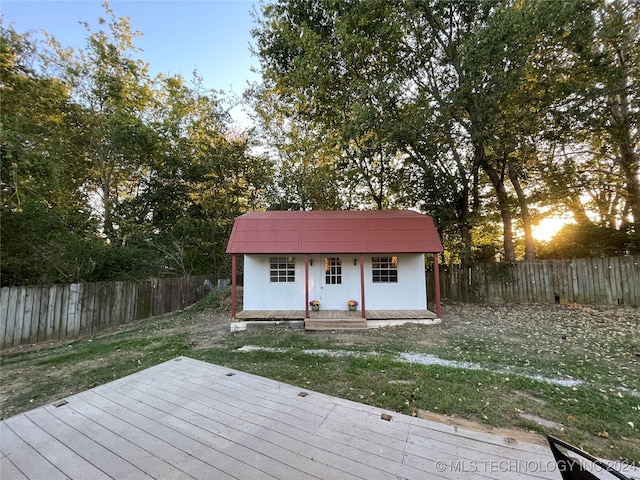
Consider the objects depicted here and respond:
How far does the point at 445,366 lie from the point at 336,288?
456cm

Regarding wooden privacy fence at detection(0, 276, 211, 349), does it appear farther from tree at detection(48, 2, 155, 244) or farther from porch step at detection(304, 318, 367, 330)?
porch step at detection(304, 318, 367, 330)

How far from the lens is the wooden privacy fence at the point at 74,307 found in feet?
22.7

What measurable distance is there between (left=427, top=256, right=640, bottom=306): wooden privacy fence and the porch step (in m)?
4.89

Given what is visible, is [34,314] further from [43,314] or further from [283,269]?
[283,269]

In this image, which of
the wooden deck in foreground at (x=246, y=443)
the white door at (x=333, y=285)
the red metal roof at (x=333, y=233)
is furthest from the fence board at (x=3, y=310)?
the white door at (x=333, y=285)

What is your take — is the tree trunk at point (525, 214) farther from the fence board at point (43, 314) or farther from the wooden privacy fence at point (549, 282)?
the fence board at point (43, 314)

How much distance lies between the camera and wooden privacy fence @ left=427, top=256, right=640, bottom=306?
8.71m

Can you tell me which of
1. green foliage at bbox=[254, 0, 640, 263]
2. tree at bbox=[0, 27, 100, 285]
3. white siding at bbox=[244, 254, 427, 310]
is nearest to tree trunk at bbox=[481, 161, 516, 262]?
green foliage at bbox=[254, 0, 640, 263]

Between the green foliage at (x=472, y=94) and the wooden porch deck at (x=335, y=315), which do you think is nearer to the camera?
the green foliage at (x=472, y=94)

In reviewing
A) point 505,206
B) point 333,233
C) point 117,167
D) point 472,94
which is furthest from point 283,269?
point 117,167

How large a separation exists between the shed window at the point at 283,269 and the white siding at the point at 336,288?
0.39 feet

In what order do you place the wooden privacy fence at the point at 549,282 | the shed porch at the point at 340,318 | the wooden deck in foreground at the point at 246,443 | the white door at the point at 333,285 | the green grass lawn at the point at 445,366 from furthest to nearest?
the wooden privacy fence at the point at 549,282 → the white door at the point at 333,285 → the shed porch at the point at 340,318 → the green grass lawn at the point at 445,366 → the wooden deck in foreground at the point at 246,443

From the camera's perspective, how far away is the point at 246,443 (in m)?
2.20

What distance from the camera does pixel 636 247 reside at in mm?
9625
